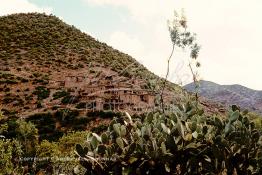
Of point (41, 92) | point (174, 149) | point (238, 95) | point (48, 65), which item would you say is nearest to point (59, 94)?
point (41, 92)

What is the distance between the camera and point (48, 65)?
252 ft

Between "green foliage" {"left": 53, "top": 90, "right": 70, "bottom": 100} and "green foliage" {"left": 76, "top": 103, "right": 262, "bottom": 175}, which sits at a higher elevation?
"green foliage" {"left": 53, "top": 90, "right": 70, "bottom": 100}

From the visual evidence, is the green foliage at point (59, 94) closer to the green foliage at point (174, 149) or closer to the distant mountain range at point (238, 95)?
the distant mountain range at point (238, 95)

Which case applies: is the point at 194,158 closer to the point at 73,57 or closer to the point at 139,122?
the point at 139,122

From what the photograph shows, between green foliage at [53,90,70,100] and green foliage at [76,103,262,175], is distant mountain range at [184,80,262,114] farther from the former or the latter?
green foliage at [76,103,262,175]

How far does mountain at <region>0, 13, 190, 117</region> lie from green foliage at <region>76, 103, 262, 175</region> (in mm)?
41530

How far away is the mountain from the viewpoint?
56.9m

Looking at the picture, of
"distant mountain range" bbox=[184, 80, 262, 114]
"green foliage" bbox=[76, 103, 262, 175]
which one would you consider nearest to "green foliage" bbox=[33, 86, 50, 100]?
"distant mountain range" bbox=[184, 80, 262, 114]

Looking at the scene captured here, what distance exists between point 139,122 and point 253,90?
139597mm

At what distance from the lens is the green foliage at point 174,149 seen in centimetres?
591

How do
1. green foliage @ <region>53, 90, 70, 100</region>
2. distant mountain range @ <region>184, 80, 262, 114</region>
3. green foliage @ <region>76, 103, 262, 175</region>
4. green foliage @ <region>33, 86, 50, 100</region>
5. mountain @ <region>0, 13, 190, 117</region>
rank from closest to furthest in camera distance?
green foliage @ <region>76, 103, 262, 175</region>
mountain @ <region>0, 13, 190, 117</region>
green foliage @ <region>53, 90, 70, 100</region>
green foliage @ <region>33, 86, 50, 100</region>
distant mountain range @ <region>184, 80, 262, 114</region>

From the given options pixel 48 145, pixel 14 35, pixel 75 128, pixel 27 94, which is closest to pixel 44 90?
pixel 27 94

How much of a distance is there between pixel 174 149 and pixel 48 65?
72261mm

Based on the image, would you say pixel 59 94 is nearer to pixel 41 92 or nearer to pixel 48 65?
pixel 41 92
